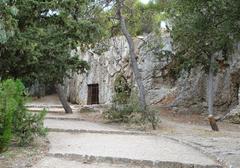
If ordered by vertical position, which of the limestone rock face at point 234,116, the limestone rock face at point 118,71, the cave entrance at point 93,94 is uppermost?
the limestone rock face at point 118,71

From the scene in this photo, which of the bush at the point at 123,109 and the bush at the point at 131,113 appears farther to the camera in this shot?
the bush at the point at 123,109

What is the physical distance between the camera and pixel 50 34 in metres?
16.0

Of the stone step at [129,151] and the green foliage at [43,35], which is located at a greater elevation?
the green foliage at [43,35]

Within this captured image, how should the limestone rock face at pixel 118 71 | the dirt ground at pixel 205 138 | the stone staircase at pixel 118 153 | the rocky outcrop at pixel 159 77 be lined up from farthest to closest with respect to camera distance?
1. the limestone rock face at pixel 118 71
2. the rocky outcrop at pixel 159 77
3. the dirt ground at pixel 205 138
4. the stone staircase at pixel 118 153

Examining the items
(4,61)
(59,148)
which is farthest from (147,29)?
(59,148)

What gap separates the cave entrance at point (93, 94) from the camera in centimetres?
3262

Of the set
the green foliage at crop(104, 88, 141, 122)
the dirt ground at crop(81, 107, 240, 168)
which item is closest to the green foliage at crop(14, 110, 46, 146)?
the dirt ground at crop(81, 107, 240, 168)

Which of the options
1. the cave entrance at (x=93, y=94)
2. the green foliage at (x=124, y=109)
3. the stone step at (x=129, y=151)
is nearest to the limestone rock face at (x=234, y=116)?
the green foliage at (x=124, y=109)

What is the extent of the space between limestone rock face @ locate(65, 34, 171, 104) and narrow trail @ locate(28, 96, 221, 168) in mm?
8714

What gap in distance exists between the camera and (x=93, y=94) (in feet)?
108

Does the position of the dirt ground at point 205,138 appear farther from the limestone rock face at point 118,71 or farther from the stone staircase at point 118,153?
the limestone rock face at point 118,71

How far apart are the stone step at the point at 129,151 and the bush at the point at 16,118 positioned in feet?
2.39

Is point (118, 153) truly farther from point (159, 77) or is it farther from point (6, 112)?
point (159, 77)

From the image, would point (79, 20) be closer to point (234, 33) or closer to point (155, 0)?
point (234, 33)
